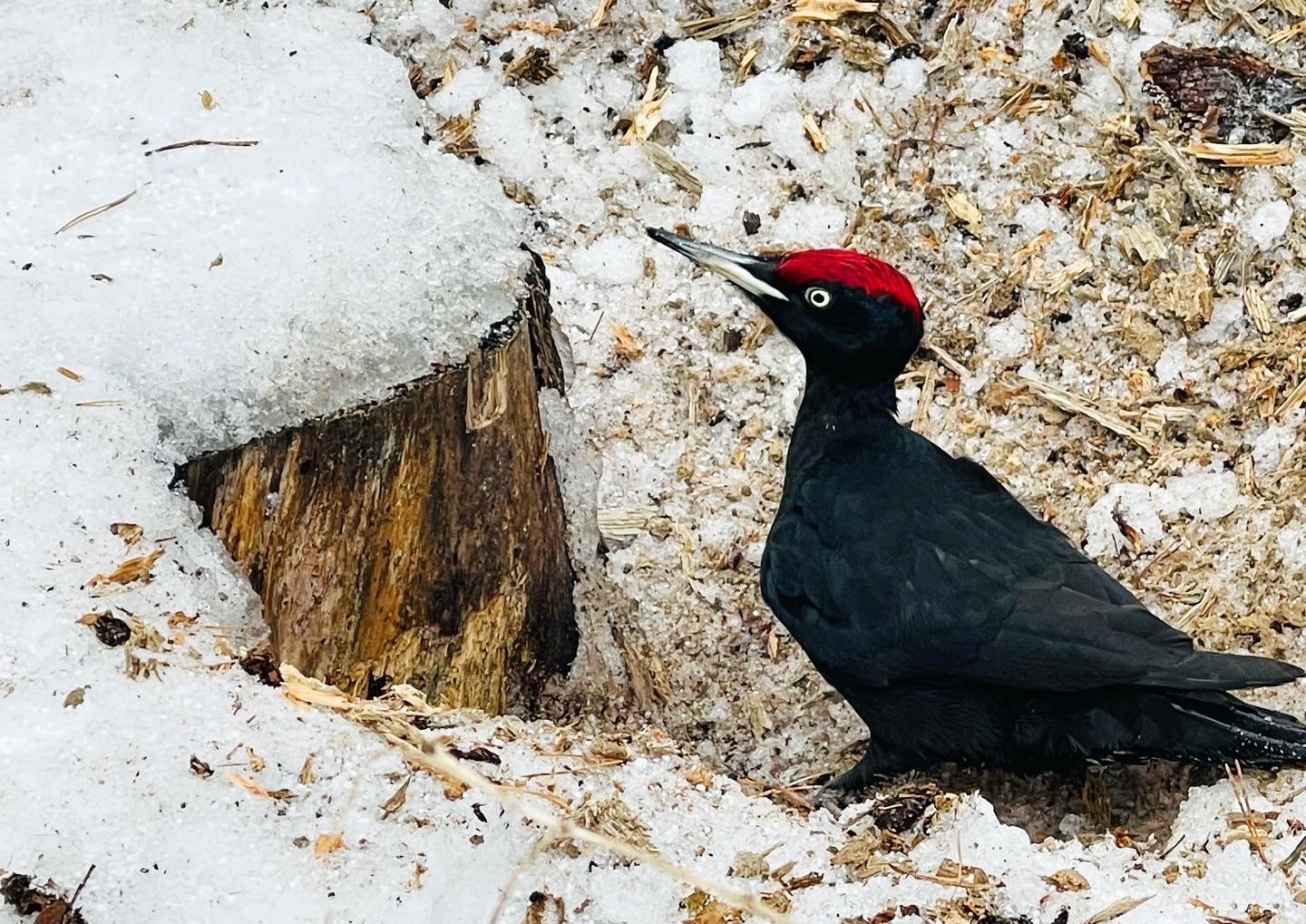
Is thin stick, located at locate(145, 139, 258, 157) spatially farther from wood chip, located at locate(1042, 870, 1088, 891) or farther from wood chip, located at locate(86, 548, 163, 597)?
wood chip, located at locate(1042, 870, 1088, 891)

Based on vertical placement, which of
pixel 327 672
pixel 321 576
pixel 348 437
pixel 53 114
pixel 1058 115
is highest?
pixel 53 114

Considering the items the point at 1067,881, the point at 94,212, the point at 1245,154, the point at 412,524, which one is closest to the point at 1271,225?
the point at 1245,154

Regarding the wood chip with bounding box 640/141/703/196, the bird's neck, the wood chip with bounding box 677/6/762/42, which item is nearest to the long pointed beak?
the bird's neck

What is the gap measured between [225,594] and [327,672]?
330 mm

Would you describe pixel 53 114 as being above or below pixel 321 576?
above

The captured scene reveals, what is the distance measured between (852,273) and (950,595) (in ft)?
2.38

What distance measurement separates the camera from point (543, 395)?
136 inches

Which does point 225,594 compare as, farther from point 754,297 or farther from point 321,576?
point 754,297

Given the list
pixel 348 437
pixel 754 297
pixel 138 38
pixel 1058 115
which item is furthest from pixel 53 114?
pixel 1058 115

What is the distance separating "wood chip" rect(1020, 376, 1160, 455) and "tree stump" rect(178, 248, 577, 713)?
52.4 inches

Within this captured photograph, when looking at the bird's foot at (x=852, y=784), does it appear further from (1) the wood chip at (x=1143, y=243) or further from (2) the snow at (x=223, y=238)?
(1) the wood chip at (x=1143, y=243)

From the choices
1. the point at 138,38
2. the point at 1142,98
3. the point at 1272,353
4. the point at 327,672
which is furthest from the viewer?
the point at 1142,98

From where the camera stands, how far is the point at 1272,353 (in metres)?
3.60

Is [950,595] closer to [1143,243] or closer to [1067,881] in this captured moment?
[1067,881]
